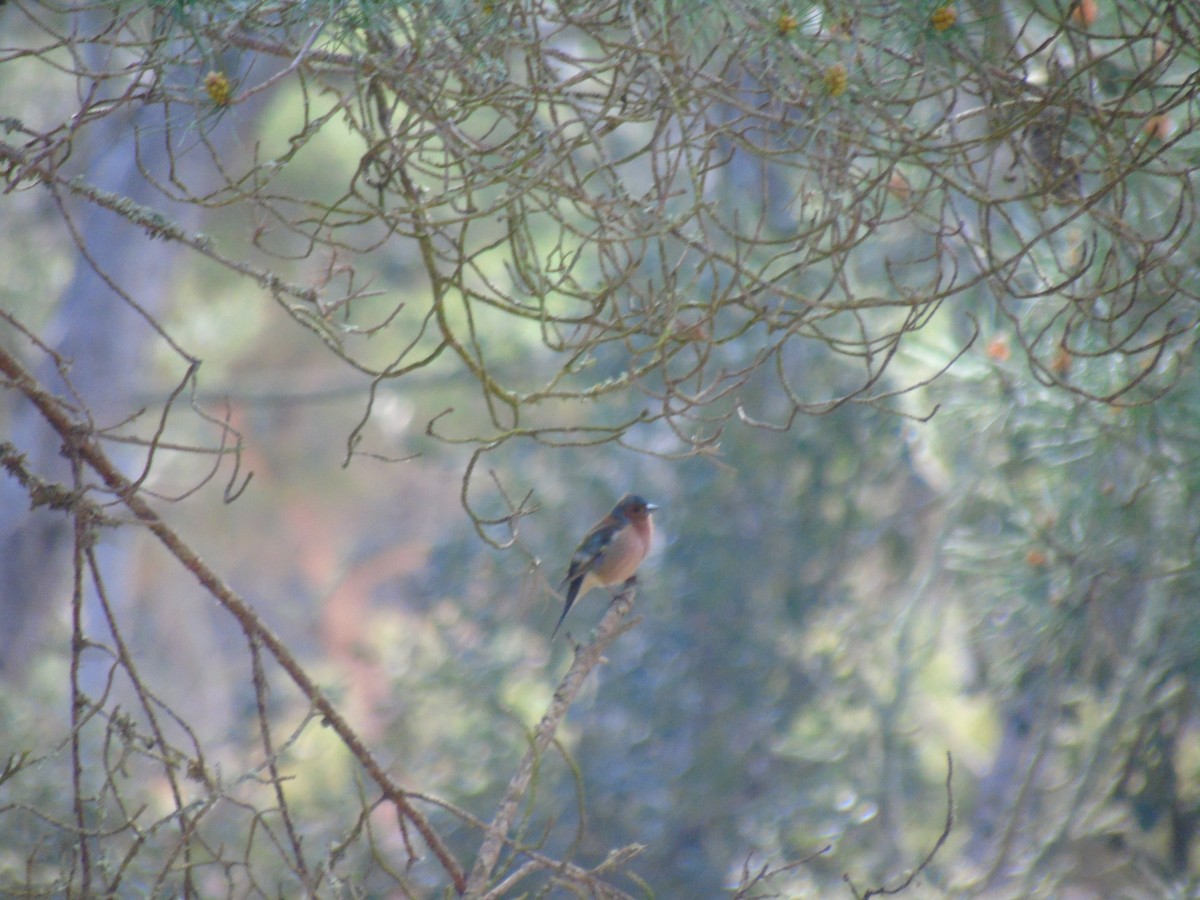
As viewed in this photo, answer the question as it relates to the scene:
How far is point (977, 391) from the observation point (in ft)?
15.1

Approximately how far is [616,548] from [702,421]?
2.73m

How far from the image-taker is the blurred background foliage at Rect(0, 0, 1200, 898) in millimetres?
2465

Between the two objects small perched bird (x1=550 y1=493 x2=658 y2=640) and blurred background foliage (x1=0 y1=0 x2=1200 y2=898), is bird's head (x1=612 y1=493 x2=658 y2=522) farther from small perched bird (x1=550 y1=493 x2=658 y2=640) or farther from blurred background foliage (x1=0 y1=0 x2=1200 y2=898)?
blurred background foliage (x1=0 y1=0 x2=1200 y2=898)

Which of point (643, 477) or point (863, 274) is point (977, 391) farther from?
point (643, 477)

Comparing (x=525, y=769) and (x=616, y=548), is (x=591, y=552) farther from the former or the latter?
(x=525, y=769)

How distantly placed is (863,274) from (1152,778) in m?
2.85

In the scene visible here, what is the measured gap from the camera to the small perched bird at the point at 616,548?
5391mm

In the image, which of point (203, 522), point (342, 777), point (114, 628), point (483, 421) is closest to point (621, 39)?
point (114, 628)

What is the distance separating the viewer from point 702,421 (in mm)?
2760

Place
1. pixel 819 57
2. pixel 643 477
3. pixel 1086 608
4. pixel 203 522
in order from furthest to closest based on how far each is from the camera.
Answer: pixel 203 522, pixel 643 477, pixel 1086 608, pixel 819 57

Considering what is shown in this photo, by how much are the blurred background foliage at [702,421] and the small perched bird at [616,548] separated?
64 cm

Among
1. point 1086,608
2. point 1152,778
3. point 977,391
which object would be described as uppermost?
point 977,391

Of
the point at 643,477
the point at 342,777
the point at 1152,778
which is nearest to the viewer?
the point at 1152,778

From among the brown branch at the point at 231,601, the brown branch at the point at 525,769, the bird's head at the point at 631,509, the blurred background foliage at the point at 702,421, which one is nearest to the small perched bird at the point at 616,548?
the bird's head at the point at 631,509
